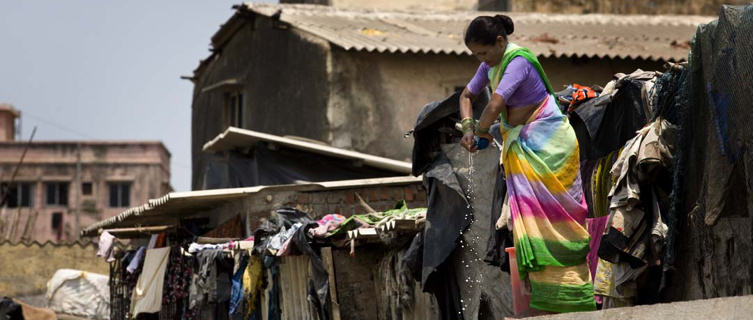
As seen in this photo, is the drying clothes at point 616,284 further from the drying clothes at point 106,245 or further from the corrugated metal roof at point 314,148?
the drying clothes at point 106,245

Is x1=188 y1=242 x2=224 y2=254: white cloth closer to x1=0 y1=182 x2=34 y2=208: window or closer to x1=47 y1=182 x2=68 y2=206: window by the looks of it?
x1=0 y1=182 x2=34 y2=208: window

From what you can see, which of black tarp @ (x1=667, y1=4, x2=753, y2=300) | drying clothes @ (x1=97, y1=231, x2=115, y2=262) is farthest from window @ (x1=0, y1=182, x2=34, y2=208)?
black tarp @ (x1=667, y1=4, x2=753, y2=300)

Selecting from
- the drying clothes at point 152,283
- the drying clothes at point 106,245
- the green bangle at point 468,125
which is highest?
the green bangle at point 468,125

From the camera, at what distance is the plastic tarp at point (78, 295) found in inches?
1041

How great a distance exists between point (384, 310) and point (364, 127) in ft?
24.1

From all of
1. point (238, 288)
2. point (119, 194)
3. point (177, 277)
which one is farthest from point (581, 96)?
point (119, 194)

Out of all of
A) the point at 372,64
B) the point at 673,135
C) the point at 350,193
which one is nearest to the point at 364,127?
the point at 372,64

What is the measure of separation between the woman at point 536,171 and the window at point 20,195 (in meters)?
41.0

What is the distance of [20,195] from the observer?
45.0m

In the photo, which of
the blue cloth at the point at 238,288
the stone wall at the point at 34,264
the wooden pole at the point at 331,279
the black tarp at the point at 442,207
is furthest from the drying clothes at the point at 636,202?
the stone wall at the point at 34,264

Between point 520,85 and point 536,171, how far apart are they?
1.45 feet

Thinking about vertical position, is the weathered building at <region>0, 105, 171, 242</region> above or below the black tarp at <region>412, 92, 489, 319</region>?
above

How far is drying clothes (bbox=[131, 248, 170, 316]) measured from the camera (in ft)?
50.7

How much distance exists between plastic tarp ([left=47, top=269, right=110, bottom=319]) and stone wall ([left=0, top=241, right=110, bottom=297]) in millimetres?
2550
